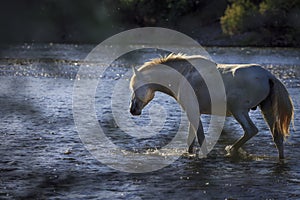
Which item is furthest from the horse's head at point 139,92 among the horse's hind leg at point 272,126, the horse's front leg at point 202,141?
the horse's hind leg at point 272,126

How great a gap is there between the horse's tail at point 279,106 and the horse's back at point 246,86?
10 cm

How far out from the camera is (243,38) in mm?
45688

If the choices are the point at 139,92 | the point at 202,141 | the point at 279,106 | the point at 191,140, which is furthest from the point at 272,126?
the point at 139,92

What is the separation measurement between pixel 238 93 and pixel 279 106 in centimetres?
59

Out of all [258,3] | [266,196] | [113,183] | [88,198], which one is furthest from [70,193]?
[258,3]

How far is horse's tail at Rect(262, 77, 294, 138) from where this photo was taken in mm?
7117

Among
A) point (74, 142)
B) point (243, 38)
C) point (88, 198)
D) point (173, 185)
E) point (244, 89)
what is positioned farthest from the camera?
point (243, 38)

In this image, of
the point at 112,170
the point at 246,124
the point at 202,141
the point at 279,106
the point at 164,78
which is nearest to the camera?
the point at 112,170

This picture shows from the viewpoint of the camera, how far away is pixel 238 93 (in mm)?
7223

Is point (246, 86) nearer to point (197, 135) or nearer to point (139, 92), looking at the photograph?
point (197, 135)

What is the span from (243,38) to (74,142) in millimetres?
39037

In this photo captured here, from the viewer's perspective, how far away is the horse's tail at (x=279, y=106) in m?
7.12

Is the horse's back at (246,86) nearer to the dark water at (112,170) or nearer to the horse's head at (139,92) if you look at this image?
the dark water at (112,170)

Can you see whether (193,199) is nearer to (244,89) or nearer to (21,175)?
(21,175)
